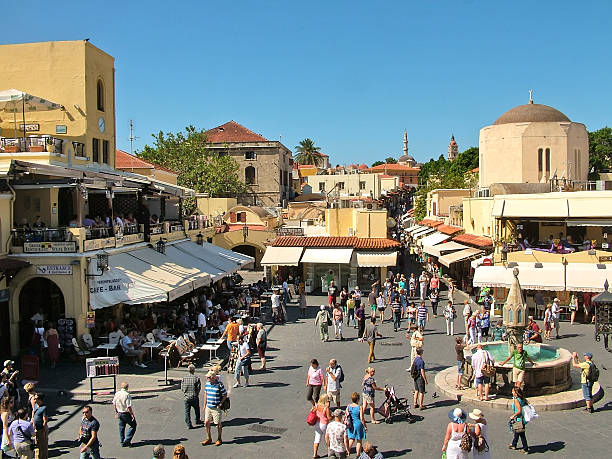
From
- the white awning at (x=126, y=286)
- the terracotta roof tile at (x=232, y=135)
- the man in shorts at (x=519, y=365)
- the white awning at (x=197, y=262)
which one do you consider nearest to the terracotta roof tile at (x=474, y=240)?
the white awning at (x=197, y=262)

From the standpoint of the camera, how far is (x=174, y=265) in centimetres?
2366

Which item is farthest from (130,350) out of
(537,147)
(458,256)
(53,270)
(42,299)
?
(537,147)

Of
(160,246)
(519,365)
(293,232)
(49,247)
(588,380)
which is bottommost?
(588,380)

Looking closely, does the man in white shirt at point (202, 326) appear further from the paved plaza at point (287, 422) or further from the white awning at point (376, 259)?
the white awning at point (376, 259)

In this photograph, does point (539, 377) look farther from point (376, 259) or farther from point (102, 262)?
point (376, 259)

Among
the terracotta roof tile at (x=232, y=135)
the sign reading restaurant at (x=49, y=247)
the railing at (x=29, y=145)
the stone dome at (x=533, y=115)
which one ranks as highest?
the terracotta roof tile at (x=232, y=135)

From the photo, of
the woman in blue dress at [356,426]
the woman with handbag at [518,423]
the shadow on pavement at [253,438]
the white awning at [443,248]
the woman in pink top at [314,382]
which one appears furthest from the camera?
the white awning at [443,248]

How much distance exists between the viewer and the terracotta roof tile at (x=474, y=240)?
104 ft

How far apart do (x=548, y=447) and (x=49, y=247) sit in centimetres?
1459

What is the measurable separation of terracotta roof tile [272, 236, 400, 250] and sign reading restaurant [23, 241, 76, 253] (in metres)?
16.1

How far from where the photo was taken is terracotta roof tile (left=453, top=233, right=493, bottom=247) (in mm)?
31609

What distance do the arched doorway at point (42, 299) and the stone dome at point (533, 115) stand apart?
30391 millimetres

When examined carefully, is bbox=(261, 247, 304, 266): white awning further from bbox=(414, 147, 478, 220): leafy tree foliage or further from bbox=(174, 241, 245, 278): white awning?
bbox=(414, 147, 478, 220): leafy tree foliage

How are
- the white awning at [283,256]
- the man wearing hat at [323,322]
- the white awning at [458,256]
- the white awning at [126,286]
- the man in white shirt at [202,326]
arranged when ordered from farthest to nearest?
the white awning at [283,256], the white awning at [458,256], the man wearing hat at [323,322], the man in white shirt at [202,326], the white awning at [126,286]
